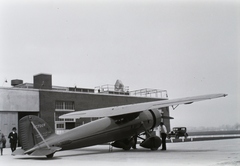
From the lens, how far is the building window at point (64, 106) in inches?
1221

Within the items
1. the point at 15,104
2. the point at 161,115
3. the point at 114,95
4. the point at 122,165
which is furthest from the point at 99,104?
the point at 122,165

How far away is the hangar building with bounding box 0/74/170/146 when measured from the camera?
27.3 meters

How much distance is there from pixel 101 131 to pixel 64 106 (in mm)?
16433

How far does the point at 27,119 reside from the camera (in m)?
13.9

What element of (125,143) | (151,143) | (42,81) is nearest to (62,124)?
(42,81)

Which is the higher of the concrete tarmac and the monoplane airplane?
the monoplane airplane

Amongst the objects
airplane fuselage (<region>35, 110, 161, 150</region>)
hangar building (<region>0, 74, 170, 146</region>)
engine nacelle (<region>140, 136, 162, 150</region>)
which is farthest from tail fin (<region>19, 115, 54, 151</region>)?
hangar building (<region>0, 74, 170, 146</region>)

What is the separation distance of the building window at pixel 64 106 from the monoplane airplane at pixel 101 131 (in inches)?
555

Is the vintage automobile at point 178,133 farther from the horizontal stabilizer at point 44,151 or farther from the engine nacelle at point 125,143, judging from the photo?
the horizontal stabilizer at point 44,151

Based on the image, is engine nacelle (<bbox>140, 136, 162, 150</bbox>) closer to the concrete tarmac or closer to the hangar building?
the concrete tarmac

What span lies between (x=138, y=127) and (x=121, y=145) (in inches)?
62.2

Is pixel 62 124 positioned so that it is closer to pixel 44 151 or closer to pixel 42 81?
pixel 42 81

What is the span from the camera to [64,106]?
3162 centimetres

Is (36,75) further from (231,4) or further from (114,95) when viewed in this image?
(231,4)
